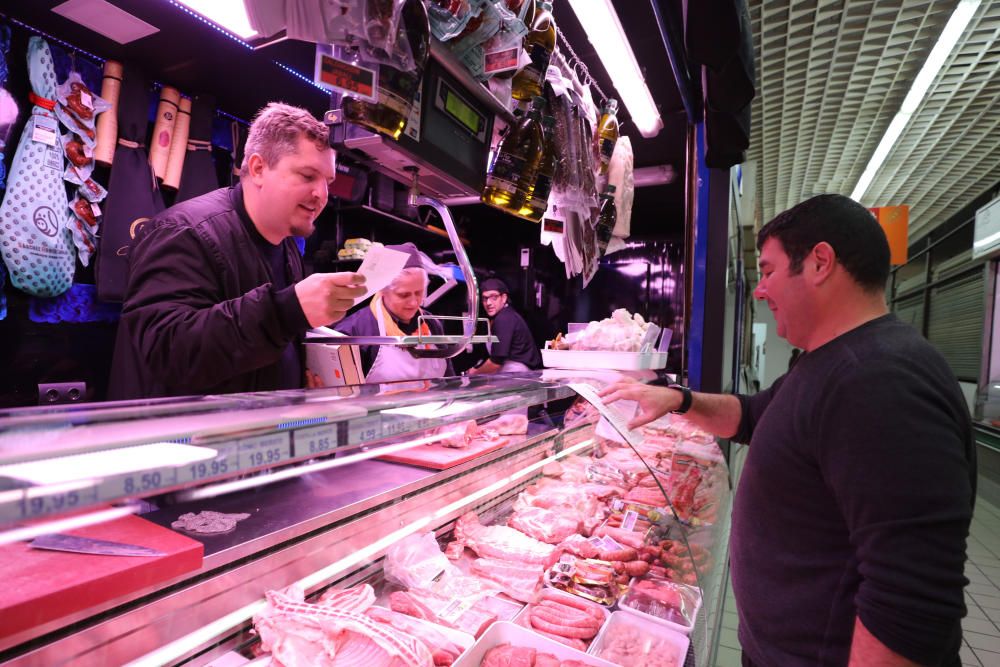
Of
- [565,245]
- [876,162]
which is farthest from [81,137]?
[876,162]

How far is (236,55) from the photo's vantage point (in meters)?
3.56

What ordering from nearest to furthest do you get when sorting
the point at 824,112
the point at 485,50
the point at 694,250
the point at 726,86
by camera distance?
1. the point at 485,50
2. the point at 726,86
3. the point at 694,250
4. the point at 824,112

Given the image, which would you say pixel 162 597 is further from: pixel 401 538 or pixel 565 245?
pixel 565 245

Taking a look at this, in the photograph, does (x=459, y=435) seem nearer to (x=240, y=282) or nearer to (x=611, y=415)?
(x=611, y=415)

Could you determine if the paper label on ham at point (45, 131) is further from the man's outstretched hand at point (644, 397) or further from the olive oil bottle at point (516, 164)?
the man's outstretched hand at point (644, 397)

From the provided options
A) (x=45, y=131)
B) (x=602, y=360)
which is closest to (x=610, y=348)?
(x=602, y=360)

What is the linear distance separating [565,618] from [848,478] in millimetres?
1003

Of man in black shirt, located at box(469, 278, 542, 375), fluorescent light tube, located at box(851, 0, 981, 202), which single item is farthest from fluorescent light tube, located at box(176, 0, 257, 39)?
fluorescent light tube, located at box(851, 0, 981, 202)

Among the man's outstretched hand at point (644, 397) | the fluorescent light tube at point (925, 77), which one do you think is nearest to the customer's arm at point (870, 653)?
the man's outstretched hand at point (644, 397)

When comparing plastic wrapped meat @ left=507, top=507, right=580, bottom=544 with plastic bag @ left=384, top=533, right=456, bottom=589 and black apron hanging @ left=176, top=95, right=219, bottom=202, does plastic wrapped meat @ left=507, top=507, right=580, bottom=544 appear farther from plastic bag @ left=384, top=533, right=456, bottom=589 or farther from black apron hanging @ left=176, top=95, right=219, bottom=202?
black apron hanging @ left=176, top=95, right=219, bottom=202

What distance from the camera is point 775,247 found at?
1.82 m

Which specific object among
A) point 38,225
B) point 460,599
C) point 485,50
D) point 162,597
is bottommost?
point 460,599

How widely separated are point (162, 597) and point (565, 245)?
260 cm

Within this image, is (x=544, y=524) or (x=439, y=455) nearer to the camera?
(x=439, y=455)
